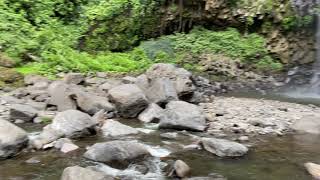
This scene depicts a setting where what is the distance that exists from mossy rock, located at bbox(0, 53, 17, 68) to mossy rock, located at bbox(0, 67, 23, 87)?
0.73 metres

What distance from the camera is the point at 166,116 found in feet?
32.8

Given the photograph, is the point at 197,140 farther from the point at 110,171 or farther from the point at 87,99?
the point at 87,99

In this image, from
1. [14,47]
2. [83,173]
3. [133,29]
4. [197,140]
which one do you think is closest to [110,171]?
[83,173]

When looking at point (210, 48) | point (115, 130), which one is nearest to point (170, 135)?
point (115, 130)

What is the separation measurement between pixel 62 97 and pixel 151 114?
2389 mm

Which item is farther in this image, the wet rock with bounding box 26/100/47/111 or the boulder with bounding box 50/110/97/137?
the wet rock with bounding box 26/100/47/111

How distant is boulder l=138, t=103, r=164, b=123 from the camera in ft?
34.8

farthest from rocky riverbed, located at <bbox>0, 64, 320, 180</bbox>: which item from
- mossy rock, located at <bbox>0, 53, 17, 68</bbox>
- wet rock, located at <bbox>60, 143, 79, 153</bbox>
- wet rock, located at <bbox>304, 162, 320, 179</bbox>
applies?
mossy rock, located at <bbox>0, 53, 17, 68</bbox>

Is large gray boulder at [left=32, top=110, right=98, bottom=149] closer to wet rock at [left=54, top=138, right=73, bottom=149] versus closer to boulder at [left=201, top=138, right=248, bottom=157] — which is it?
wet rock at [left=54, top=138, right=73, bottom=149]

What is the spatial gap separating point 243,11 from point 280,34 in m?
1.87

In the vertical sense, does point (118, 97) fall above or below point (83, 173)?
below

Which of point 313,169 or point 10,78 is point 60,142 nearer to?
point 313,169

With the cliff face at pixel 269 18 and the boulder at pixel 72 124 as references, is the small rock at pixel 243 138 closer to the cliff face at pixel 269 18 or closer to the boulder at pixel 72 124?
the boulder at pixel 72 124

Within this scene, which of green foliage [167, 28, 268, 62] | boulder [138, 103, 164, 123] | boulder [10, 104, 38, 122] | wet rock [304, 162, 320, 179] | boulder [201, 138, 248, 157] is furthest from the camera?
green foliage [167, 28, 268, 62]
